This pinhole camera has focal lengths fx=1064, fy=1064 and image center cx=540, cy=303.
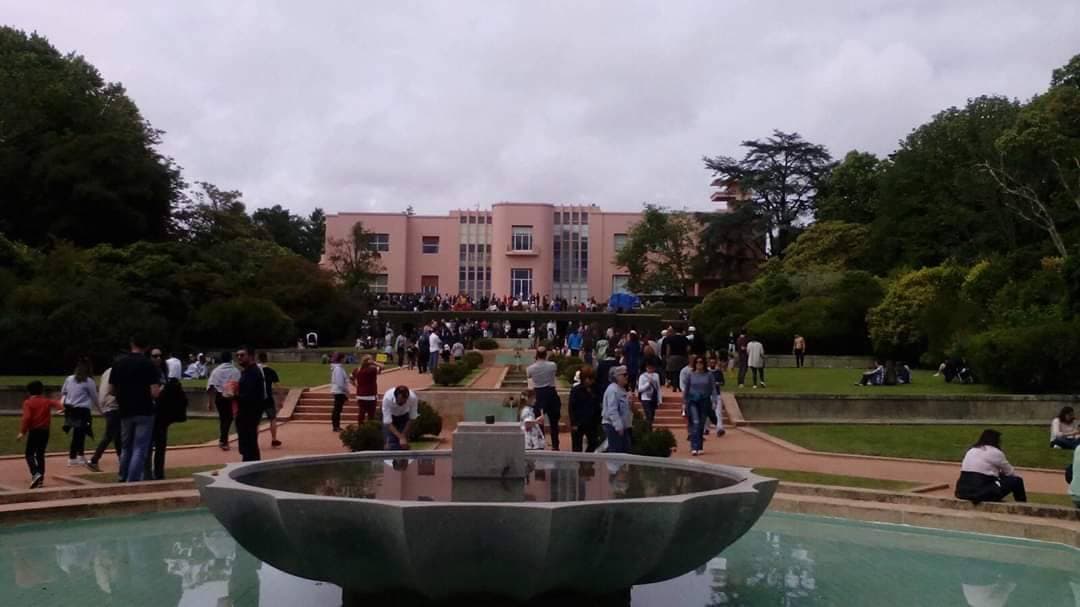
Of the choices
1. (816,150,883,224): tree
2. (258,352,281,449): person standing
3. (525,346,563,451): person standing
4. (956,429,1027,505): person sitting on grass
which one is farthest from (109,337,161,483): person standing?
(816,150,883,224): tree

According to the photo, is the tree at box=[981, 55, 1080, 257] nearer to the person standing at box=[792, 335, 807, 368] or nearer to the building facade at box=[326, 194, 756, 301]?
the person standing at box=[792, 335, 807, 368]

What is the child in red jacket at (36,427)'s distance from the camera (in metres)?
11.3

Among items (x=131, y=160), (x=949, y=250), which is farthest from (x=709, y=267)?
(x=131, y=160)

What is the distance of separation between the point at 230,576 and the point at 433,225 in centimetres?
7375

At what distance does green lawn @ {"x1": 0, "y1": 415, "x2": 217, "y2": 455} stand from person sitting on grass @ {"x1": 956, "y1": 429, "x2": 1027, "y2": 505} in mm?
11646

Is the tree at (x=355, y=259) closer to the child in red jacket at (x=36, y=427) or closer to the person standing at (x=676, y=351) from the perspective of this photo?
the person standing at (x=676, y=351)

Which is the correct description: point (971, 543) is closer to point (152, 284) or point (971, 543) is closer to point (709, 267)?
point (152, 284)

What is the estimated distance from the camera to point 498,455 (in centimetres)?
798

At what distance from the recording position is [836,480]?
12.6 meters

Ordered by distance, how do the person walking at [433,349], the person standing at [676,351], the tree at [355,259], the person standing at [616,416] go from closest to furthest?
1. the person standing at [616,416]
2. the person standing at [676,351]
3. the person walking at [433,349]
4. the tree at [355,259]

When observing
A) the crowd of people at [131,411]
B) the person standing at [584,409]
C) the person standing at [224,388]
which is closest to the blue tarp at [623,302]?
the person standing at [224,388]

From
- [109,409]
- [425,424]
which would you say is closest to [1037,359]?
[425,424]

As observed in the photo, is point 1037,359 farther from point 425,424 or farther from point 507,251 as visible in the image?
point 507,251

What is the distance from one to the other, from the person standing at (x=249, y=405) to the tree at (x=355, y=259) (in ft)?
172
